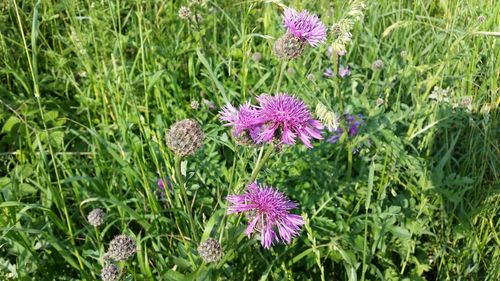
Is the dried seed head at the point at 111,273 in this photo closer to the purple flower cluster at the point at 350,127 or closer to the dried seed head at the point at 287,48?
the dried seed head at the point at 287,48

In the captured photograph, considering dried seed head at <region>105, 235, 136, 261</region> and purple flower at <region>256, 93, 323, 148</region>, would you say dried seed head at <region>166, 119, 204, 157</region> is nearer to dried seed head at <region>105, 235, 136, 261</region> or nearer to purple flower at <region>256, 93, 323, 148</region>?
purple flower at <region>256, 93, 323, 148</region>

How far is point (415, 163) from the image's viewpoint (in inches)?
62.9

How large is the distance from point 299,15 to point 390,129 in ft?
1.84

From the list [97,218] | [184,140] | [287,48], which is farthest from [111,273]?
[287,48]

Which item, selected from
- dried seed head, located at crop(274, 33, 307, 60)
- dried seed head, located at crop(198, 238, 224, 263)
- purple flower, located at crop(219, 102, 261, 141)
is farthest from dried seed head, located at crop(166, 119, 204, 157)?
dried seed head, located at crop(274, 33, 307, 60)

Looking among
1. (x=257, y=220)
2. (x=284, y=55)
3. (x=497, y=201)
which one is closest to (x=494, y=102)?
(x=497, y=201)

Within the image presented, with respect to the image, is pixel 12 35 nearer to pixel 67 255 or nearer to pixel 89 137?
pixel 89 137

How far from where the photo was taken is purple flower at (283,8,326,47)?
4.38ft

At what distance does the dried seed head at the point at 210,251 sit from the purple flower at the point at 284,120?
0.28 metres

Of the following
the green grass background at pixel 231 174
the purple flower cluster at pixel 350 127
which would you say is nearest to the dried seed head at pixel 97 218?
the green grass background at pixel 231 174

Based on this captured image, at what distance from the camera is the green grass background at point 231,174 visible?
4.56 feet

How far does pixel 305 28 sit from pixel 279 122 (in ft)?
1.30

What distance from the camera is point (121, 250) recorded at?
1.15 meters

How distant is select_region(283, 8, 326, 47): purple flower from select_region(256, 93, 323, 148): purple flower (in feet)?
1.00
